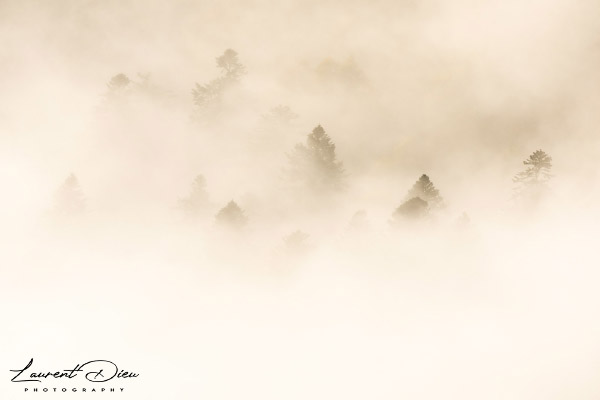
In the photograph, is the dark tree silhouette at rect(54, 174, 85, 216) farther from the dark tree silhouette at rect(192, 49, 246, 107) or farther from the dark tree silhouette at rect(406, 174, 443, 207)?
the dark tree silhouette at rect(406, 174, 443, 207)

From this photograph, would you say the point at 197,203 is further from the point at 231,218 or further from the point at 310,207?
the point at 310,207

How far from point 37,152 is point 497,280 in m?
53.3

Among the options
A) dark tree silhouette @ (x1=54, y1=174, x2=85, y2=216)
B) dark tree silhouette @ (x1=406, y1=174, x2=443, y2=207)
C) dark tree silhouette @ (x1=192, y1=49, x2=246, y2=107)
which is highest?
dark tree silhouette @ (x1=192, y1=49, x2=246, y2=107)

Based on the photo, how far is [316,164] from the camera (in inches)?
2208

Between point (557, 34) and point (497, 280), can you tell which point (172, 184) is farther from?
point (557, 34)

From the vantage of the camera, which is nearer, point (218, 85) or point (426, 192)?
point (426, 192)

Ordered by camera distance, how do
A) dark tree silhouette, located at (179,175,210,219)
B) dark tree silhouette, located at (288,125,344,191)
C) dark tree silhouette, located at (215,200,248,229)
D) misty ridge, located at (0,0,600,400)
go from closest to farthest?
misty ridge, located at (0,0,600,400)
dark tree silhouette, located at (215,200,248,229)
dark tree silhouette, located at (179,175,210,219)
dark tree silhouette, located at (288,125,344,191)

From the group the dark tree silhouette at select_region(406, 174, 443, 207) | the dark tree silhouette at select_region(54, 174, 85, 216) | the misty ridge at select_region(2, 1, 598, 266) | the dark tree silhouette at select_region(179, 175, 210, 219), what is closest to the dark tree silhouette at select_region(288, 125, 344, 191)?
the misty ridge at select_region(2, 1, 598, 266)

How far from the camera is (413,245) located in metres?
47.8

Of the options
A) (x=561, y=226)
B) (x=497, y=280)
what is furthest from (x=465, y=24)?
(x=497, y=280)

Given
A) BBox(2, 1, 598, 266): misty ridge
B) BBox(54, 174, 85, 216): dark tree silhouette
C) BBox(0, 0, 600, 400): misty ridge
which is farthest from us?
BBox(2, 1, 598, 266): misty ridge

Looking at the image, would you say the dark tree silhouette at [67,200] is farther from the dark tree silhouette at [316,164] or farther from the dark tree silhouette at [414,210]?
the dark tree silhouette at [414,210]

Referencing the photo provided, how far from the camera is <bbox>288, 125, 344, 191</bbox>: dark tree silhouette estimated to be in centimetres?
5619

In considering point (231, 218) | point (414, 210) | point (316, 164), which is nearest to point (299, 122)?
point (316, 164)
